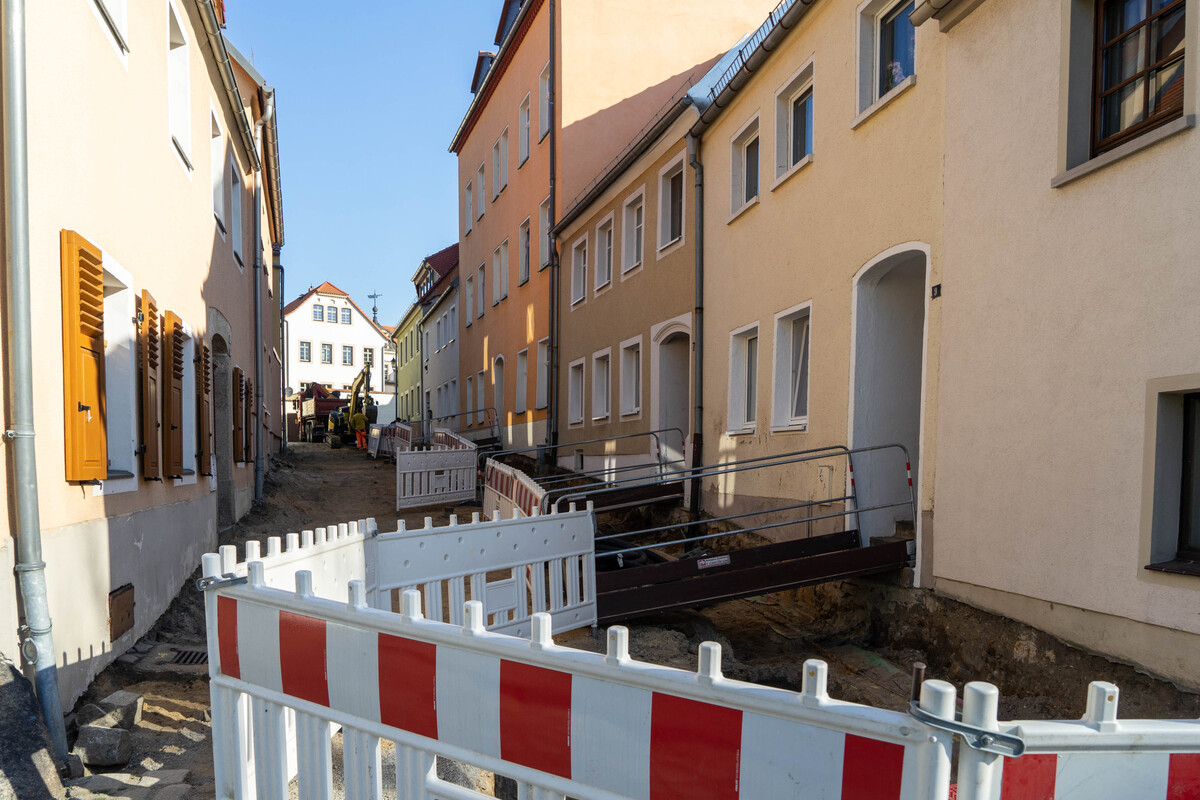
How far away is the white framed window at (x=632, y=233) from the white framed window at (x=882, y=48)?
23.3ft

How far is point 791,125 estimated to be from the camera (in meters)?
10.3

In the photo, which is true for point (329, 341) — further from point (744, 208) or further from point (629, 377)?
point (744, 208)

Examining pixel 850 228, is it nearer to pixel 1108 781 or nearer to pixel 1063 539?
pixel 1063 539

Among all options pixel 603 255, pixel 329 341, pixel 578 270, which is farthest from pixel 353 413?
pixel 603 255

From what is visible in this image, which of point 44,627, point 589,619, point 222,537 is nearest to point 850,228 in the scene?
point 589,619

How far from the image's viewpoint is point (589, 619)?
6.91 metres

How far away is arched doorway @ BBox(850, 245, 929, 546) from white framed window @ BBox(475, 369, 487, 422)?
20.2m

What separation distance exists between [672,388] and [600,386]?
132 inches

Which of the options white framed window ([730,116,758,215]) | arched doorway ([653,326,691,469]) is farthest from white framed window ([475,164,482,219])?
white framed window ([730,116,758,215])

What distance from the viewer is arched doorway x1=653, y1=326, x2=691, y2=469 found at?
14203 millimetres

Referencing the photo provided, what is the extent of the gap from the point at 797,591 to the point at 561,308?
1189 centimetres

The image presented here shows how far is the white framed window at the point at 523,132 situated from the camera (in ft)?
76.0

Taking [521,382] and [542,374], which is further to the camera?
[521,382]

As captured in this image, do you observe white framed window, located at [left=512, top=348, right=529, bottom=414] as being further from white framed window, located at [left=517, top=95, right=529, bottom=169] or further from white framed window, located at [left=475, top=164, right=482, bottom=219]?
white framed window, located at [left=475, top=164, right=482, bottom=219]
